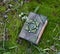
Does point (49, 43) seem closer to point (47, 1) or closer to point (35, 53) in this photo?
point (35, 53)

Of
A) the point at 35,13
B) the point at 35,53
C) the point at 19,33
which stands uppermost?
the point at 35,13

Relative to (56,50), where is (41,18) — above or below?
above

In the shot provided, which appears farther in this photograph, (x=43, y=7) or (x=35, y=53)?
(x=43, y=7)

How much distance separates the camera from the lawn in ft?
9.48

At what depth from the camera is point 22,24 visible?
119 inches

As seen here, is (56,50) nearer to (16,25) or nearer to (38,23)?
(38,23)

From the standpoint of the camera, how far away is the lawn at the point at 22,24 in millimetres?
2891

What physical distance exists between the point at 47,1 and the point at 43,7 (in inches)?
4.5

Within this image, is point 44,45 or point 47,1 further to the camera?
point 47,1

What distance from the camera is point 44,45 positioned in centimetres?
292

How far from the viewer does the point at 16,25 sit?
3010 millimetres

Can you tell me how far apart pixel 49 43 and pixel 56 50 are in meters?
0.12

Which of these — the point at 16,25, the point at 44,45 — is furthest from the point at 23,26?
the point at 44,45

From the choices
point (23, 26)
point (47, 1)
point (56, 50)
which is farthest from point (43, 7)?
point (56, 50)
